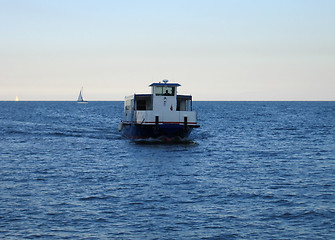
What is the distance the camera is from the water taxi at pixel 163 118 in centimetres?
4903

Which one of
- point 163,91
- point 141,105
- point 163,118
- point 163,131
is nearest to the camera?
point 163,131

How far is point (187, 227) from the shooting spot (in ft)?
61.8

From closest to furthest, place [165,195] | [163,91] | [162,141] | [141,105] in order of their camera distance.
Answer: [165,195], [162,141], [163,91], [141,105]

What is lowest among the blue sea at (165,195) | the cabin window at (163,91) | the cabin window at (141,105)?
the blue sea at (165,195)

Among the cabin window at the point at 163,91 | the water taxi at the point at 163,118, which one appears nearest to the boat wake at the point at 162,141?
the water taxi at the point at 163,118

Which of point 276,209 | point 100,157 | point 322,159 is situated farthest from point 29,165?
point 322,159

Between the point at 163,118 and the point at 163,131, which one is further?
the point at 163,118

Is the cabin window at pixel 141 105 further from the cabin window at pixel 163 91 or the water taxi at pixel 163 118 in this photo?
the cabin window at pixel 163 91

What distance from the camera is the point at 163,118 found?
4978 cm

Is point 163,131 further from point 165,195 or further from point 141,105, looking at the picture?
point 165,195

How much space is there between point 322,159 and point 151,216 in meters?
23.0

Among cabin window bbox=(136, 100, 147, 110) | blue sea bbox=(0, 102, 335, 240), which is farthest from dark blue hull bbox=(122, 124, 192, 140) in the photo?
blue sea bbox=(0, 102, 335, 240)

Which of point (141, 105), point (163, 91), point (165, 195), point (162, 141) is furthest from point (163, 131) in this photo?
point (165, 195)

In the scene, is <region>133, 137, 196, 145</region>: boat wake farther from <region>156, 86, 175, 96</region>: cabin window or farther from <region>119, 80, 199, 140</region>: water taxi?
<region>156, 86, 175, 96</region>: cabin window
